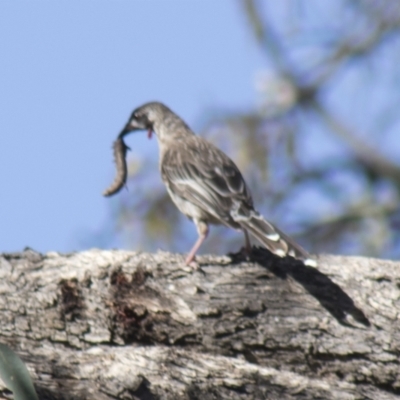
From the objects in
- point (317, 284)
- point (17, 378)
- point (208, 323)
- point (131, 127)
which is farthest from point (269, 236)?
point (131, 127)

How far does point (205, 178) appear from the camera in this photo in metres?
7.08

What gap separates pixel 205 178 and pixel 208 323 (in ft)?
6.54

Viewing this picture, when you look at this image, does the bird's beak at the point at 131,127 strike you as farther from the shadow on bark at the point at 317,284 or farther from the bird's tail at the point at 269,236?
the shadow on bark at the point at 317,284

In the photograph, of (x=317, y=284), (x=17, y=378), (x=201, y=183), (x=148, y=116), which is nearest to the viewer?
(x=17, y=378)

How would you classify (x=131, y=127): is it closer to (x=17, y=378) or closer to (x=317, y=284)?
(x=317, y=284)

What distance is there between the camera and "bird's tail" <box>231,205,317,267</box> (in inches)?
224

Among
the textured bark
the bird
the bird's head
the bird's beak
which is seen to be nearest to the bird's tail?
the bird

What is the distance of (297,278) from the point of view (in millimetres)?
5559

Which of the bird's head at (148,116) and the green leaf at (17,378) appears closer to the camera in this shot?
the green leaf at (17,378)

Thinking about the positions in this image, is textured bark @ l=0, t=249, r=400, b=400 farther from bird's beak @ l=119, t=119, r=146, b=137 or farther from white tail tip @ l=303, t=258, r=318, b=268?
bird's beak @ l=119, t=119, r=146, b=137

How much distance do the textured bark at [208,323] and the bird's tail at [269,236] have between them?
0.14m

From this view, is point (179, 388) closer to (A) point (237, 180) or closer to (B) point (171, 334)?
(B) point (171, 334)

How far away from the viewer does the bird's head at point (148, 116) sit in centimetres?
814

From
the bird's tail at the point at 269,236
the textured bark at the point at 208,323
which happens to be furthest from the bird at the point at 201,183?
the textured bark at the point at 208,323
